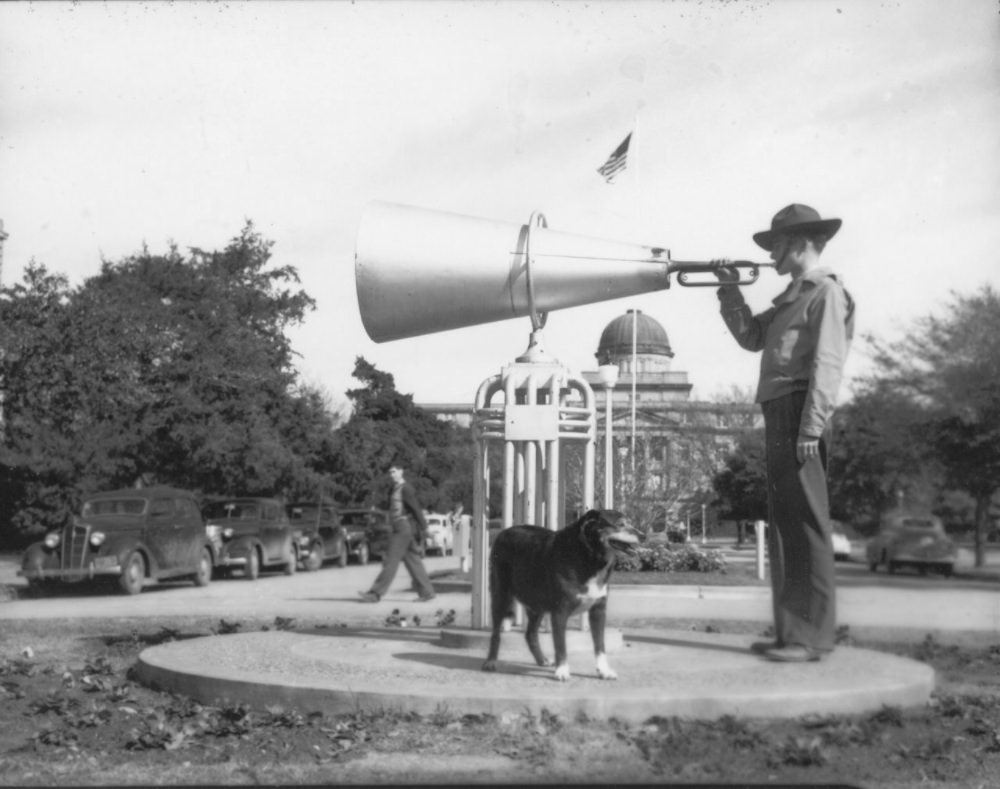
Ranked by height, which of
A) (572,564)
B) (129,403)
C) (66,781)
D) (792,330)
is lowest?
(66,781)

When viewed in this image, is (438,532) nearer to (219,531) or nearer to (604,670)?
(219,531)

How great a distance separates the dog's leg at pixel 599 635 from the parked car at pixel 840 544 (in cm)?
117

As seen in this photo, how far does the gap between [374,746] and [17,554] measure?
62.6ft

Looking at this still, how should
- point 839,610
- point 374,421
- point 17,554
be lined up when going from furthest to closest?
point 17,554
point 374,421
point 839,610

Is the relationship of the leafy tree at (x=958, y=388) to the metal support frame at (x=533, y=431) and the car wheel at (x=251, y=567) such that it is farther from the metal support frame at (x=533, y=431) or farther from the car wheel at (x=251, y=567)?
the car wheel at (x=251, y=567)

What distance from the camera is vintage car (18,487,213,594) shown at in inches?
642

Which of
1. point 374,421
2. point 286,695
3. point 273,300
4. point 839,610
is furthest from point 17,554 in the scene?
point 839,610

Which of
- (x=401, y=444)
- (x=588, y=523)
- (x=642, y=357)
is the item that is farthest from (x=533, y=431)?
(x=401, y=444)

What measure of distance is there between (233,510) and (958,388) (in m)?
18.3

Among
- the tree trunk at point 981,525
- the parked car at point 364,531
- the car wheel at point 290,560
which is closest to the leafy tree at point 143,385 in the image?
the car wheel at point 290,560

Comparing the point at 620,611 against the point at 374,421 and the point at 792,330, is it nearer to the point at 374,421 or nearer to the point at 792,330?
the point at 374,421

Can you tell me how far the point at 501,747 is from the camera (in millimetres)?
4395

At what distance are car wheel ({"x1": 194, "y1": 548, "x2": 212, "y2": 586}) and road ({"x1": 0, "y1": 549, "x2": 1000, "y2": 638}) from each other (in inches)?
7.1

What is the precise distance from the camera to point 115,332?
22.1 m
